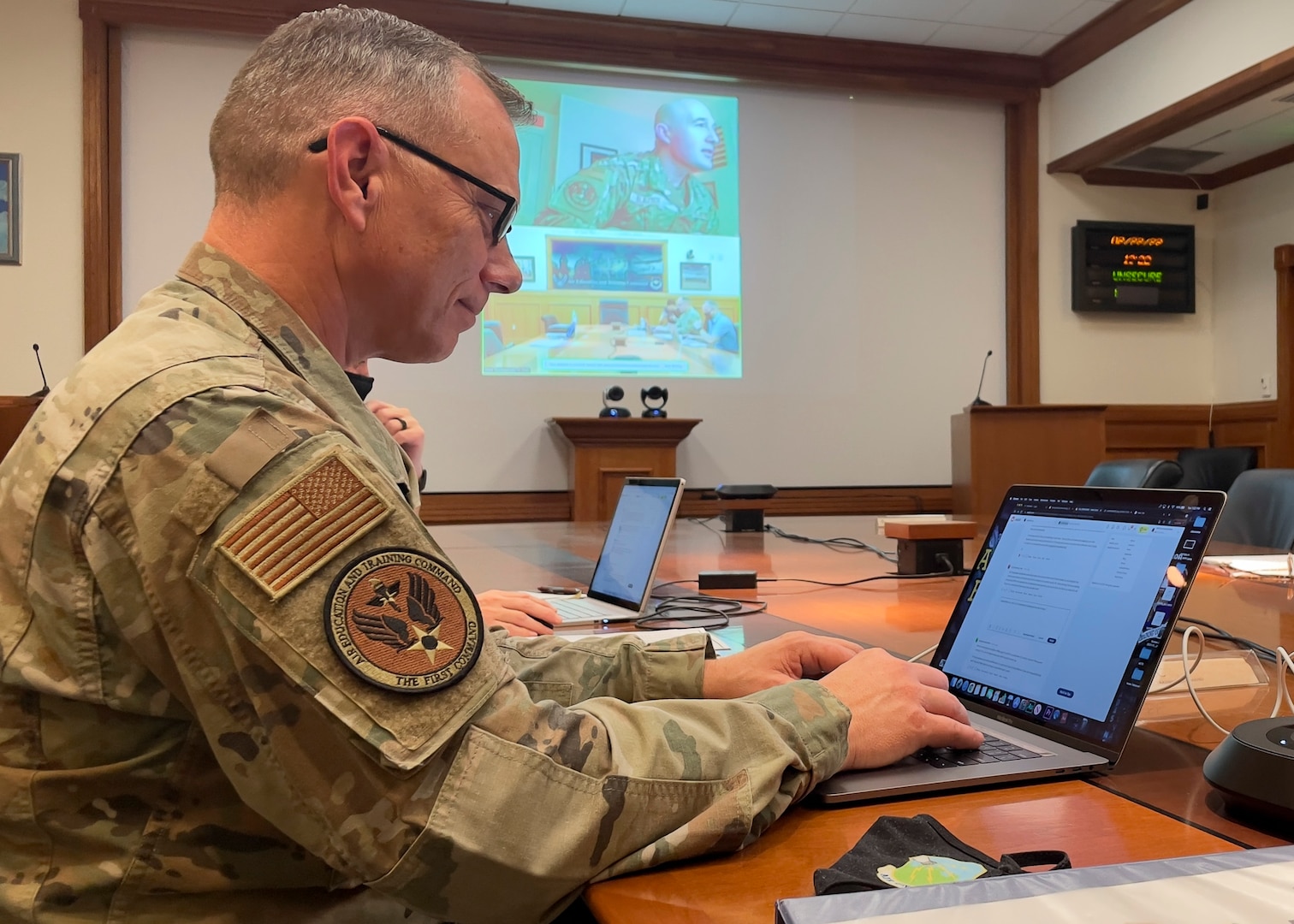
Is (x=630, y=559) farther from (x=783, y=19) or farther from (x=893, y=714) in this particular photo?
(x=783, y=19)

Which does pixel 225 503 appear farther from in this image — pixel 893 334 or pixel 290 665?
pixel 893 334

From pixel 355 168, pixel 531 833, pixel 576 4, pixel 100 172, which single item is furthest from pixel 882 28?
pixel 531 833

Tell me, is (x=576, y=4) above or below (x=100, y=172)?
above

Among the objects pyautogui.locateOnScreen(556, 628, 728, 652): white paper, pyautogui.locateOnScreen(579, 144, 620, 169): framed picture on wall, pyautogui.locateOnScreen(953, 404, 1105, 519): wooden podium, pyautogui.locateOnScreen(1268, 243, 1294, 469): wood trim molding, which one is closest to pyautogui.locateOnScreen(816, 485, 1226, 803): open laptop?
pyautogui.locateOnScreen(556, 628, 728, 652): white paper

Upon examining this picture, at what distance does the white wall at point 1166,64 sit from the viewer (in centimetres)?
431

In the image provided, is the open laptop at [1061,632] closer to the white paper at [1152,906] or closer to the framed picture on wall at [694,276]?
the white paper at [1152,906]

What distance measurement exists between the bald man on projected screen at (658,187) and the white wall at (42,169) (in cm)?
224

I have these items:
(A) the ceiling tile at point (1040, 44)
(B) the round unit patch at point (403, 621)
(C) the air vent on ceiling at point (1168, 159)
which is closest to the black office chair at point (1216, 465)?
(C) the air vent on ceiling at point (1168, 159)

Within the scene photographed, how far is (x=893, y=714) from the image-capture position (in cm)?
75

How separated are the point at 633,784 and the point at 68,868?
0.38 meters

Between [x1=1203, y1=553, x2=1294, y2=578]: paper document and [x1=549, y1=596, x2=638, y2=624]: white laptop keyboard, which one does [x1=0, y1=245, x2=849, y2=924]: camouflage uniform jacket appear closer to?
[x1=549, y1=596, x2=638, y2=624]: white laptop keyboard

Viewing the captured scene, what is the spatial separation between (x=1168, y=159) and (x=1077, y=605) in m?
5.74

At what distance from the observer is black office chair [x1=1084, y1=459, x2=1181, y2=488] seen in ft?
9.53

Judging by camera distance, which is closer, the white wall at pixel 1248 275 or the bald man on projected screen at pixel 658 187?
the bald man on projected screen at pixel 658 187
